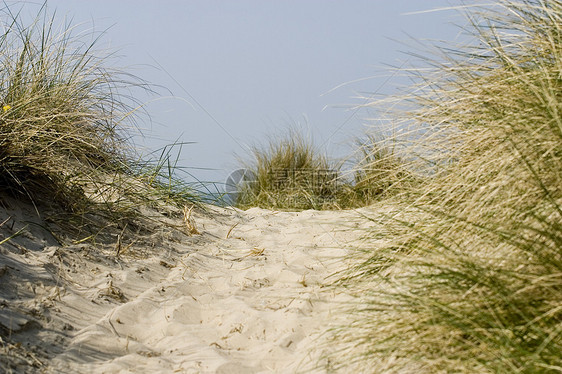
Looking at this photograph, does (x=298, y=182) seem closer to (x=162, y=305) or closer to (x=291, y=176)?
(x=291, y=176)

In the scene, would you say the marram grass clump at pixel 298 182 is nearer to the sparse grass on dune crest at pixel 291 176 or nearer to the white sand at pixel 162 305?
the sparse grass on dune crest at pixel 291 176

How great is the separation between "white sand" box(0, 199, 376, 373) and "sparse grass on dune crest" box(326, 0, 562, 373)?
0.25 metres

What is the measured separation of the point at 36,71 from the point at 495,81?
107 inches

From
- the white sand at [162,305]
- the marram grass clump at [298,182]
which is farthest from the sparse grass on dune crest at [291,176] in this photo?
the white sand at [162,305]

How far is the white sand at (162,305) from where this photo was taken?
1.94 m

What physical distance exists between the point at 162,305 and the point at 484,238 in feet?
4.35

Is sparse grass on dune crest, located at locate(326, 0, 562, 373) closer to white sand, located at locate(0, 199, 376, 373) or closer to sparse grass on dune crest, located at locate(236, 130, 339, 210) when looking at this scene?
white sand, located at locate(0, 199, 376, 373)

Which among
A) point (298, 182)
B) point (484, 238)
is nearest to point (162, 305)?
point (484, 238)

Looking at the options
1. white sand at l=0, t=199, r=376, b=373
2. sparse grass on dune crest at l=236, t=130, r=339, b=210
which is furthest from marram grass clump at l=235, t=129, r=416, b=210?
white sand at l=0, t=199, r=376, b=373

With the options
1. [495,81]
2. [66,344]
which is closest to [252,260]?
[66,344]

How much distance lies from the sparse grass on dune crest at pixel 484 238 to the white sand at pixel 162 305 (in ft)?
0.81

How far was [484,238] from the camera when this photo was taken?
5.98 feet

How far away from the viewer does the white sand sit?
6.37ft

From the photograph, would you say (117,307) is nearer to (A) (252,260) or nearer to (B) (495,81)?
(A) (252,260)
